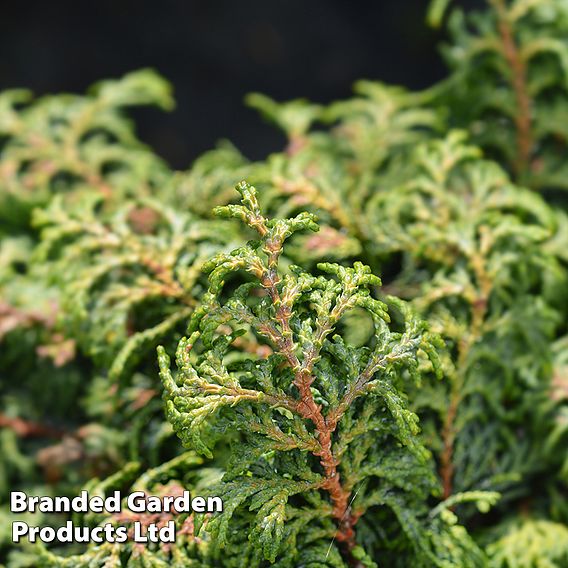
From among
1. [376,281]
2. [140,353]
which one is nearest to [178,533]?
[140,353]

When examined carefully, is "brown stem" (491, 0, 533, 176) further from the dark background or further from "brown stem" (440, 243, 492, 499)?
the dark background

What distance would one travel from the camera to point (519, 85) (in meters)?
1.76

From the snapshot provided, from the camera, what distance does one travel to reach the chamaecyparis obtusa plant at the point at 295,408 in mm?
1002

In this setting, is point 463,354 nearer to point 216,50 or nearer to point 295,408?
point 295,408

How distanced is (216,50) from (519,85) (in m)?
2.17

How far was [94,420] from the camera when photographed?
166 centimetres

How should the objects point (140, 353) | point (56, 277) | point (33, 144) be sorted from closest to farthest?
point (140, 353), point (56, 277), point (33, 144)

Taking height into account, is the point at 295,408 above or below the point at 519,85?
below

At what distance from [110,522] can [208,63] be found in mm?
2799

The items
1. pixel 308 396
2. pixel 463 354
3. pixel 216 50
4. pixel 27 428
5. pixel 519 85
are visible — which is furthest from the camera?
pixel 216 50

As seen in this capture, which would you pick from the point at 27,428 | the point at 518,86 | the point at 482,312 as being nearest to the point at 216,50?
the point at 518,86

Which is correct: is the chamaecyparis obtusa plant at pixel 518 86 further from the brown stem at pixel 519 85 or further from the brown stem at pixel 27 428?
the brown stem at pixel 27 428

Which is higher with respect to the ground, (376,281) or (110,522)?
(376,281)

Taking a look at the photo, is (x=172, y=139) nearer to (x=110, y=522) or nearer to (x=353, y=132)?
(x=353, y=132)
